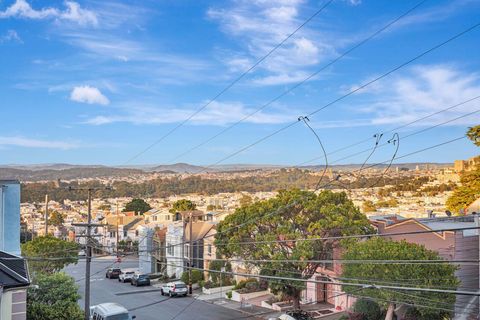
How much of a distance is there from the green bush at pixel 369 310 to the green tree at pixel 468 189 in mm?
13128

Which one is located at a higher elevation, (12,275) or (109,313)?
(12,275)

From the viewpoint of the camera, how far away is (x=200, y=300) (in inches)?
1249

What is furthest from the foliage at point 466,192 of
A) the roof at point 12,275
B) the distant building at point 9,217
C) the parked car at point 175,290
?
the roof at point 12,275

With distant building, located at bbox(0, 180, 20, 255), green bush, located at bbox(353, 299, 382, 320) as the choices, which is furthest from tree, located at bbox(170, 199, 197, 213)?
distant building, located at bbox(0, 180, 20, 255)

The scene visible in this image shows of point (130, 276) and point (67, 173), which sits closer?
point (130, 276)

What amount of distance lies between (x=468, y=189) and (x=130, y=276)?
25866mm

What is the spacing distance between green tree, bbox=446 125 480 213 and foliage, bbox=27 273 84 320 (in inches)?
927

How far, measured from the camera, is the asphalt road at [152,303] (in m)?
26.9

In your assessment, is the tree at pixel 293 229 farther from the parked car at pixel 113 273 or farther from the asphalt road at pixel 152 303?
the parked car at pixel 113 273

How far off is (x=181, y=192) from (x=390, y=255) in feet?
241

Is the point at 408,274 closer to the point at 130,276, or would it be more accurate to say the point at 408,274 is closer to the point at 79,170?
the point at 130,276

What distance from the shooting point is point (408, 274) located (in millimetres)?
18359

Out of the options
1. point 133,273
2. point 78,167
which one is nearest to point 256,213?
Answer: point 133,273

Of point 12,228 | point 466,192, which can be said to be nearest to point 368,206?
point 466,192
